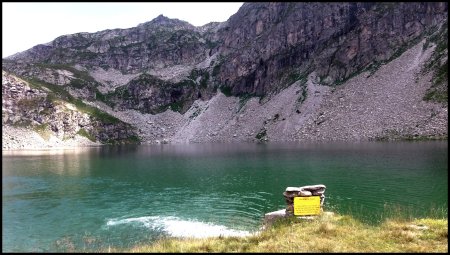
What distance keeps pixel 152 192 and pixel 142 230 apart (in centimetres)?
2297

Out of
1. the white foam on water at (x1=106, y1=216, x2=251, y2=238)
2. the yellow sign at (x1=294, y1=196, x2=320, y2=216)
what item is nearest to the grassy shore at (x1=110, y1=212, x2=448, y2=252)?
the yellow sign at (x1=294, y1=196, x2=320, y2=216)

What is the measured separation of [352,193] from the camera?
51656 millimetres

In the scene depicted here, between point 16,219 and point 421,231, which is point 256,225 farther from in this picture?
point 16,219

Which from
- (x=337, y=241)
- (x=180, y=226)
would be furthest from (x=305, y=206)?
(x=180, y=226)

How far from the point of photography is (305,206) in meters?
26.4

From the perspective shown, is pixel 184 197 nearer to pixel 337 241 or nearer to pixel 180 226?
pixel 180 226

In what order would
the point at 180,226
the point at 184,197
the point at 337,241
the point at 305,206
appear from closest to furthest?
the point at 337,241 → the point at 305,206 → the point at 180,226 → the point at 184,197

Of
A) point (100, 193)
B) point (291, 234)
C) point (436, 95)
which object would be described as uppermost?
point (436, 95)

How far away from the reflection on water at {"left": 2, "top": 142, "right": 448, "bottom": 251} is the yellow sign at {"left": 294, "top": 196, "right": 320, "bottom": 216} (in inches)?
248

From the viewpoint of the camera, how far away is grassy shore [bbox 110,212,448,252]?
658 inches

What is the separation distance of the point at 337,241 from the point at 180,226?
22419mm

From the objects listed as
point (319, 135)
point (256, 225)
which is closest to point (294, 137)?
point (319, 135)

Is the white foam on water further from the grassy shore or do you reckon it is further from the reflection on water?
the grassy shore

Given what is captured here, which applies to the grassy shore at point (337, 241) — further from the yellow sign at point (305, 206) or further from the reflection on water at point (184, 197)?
the reflection on water at point (184, 197)
